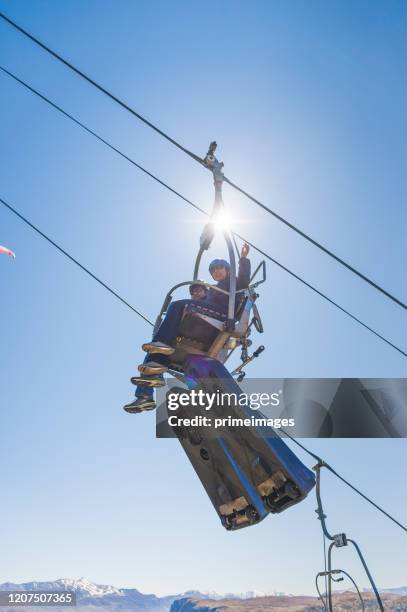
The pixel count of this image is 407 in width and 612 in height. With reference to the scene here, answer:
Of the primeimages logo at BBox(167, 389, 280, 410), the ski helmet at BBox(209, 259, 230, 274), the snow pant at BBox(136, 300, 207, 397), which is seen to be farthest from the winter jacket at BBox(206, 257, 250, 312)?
the primeimages logo at BBox(167, 389, 280, 410)

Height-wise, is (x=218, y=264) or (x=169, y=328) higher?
(x=218, y=264)

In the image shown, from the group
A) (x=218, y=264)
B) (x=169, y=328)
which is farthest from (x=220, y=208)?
(x=169, y=328)

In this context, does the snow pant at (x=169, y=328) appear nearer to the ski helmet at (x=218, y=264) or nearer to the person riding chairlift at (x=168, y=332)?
the person riding chairlift at (x=168, y=332)

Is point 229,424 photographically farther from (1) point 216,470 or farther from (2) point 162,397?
(2) point 162,397

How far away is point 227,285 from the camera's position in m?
7.14

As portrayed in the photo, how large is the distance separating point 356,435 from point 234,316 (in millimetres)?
3536

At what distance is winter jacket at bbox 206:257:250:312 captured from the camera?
6.93 meters

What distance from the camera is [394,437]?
861 cm

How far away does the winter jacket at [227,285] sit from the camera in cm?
693

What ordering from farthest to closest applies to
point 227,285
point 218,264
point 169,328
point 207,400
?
point 218,264 → point 227,285 → point 169,328 → point 207,400

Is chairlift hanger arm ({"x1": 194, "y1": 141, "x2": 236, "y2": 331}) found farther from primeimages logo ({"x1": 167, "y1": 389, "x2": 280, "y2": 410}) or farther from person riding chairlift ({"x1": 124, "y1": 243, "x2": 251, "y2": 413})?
primeimages logo ({"x1": 167, "y1": 389, "x2": 280, "y2": 410})

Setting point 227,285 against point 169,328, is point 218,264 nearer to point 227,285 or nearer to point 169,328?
point 227,285

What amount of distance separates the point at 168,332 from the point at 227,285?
1.06 m

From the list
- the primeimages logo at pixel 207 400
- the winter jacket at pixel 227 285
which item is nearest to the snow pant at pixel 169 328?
the winter jacket at pixel 227 285
